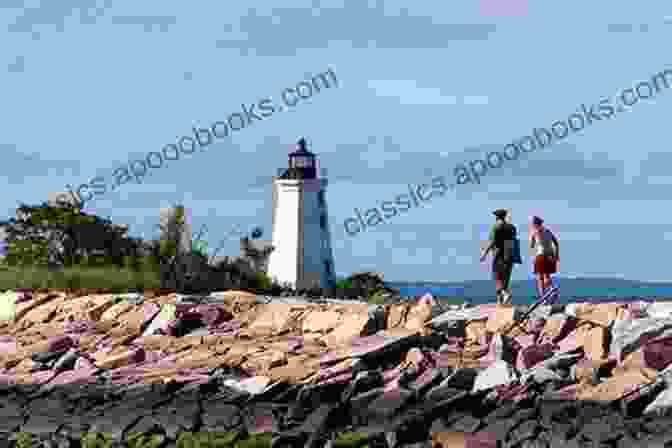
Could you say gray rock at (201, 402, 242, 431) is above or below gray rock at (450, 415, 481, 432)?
below

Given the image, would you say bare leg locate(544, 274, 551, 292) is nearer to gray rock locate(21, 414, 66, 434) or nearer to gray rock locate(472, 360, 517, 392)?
gray rock locate(472, 360, 517, 392)

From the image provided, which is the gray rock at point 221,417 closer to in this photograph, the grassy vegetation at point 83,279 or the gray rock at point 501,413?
the gray rock at point 501,413

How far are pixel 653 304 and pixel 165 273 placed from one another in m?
12.5

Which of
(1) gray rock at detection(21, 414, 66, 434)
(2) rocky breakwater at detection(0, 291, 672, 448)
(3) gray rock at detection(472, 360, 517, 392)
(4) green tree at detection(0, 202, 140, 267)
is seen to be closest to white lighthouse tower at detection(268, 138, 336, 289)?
(4) green tree at detection(0, 202, 140, 267)

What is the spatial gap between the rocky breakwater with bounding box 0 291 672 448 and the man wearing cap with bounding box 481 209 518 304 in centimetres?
166

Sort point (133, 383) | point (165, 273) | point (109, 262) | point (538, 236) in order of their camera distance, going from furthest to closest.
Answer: point (109, 262)
point (165, 273)
point (538, 236)
point (133, 383)

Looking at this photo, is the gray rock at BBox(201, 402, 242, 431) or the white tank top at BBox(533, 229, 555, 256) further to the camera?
the white tank top at BBox(533, 229, 555, 256)

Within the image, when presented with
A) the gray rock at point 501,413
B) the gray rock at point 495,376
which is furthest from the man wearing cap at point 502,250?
the gray rock at point 501,413

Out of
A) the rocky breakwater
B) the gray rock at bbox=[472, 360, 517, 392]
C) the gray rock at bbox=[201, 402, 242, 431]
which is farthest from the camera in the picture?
the gray rock at bbox=[201, 402, 242, 431]

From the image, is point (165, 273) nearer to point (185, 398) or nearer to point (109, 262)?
point (109, 262)

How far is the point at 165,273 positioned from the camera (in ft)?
89.0

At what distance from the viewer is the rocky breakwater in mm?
14570

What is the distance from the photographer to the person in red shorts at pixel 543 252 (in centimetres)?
2017

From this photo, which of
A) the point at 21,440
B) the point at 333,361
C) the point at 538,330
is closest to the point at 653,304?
the point at 538,330
